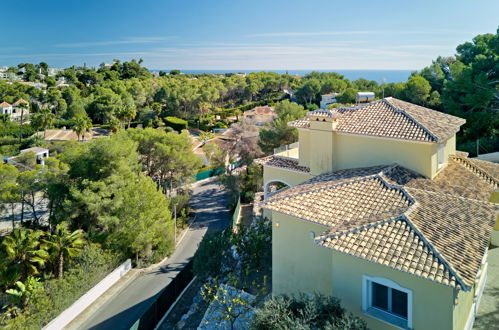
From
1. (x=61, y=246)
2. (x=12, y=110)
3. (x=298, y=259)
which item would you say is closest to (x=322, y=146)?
(x=298, y=259)

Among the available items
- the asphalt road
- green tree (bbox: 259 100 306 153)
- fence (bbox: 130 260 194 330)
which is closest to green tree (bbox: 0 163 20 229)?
the asphalt road

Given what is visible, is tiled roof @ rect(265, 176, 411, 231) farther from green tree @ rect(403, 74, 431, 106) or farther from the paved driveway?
green tree @ rect(403, 74, 431, 106)

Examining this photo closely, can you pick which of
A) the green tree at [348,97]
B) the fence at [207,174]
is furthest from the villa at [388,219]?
the green tree at [348,97]

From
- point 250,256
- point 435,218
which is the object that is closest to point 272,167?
point 250,256

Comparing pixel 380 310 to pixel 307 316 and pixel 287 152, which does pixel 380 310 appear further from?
pixel 287 152

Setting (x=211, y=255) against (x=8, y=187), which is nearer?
(x=211, y=255)

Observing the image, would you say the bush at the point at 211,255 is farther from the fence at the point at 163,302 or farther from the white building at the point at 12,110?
the white building at the point at 12,110

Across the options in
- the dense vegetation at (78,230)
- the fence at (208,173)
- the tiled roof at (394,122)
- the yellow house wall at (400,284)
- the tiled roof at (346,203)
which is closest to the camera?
the yellow house wall at (400,284)
